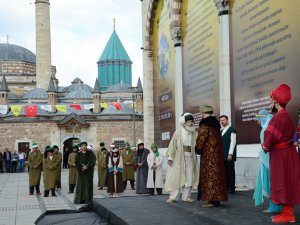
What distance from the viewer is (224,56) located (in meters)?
12.0

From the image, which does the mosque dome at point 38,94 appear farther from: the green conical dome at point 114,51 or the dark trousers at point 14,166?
the dark trousers at point 14,166

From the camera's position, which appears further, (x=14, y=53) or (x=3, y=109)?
(x=14, y=53)

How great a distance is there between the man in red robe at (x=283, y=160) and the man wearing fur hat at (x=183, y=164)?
2.40 m

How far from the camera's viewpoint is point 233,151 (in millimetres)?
8938

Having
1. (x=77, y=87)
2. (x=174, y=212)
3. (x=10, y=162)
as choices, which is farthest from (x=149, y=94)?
(x=77, y=87)

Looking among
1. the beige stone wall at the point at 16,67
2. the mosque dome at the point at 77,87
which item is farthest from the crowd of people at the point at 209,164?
the beige stone wall at the point at 16,67

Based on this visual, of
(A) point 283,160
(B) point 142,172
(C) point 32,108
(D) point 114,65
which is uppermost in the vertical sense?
(D) point 114,65

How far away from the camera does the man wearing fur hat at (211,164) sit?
6.79 metres

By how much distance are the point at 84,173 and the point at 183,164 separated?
3868 millimetres

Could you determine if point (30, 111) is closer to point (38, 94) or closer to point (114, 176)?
point (38, 94)

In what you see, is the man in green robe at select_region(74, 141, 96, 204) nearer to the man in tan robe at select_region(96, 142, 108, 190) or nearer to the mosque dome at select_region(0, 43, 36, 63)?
the man in tan robe at select_region(96, 142, 108, 190)

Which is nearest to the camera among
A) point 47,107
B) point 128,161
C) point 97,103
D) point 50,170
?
point 50,170

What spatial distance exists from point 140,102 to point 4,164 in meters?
17.8

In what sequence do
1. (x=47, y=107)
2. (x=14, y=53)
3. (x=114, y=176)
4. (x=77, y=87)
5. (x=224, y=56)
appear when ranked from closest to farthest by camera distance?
1. (x=224, y=56)
2. (x=114, y=176)
3. (x=47, y=107)
4. (x=77, y=87)
5. (x=14, y=53)
